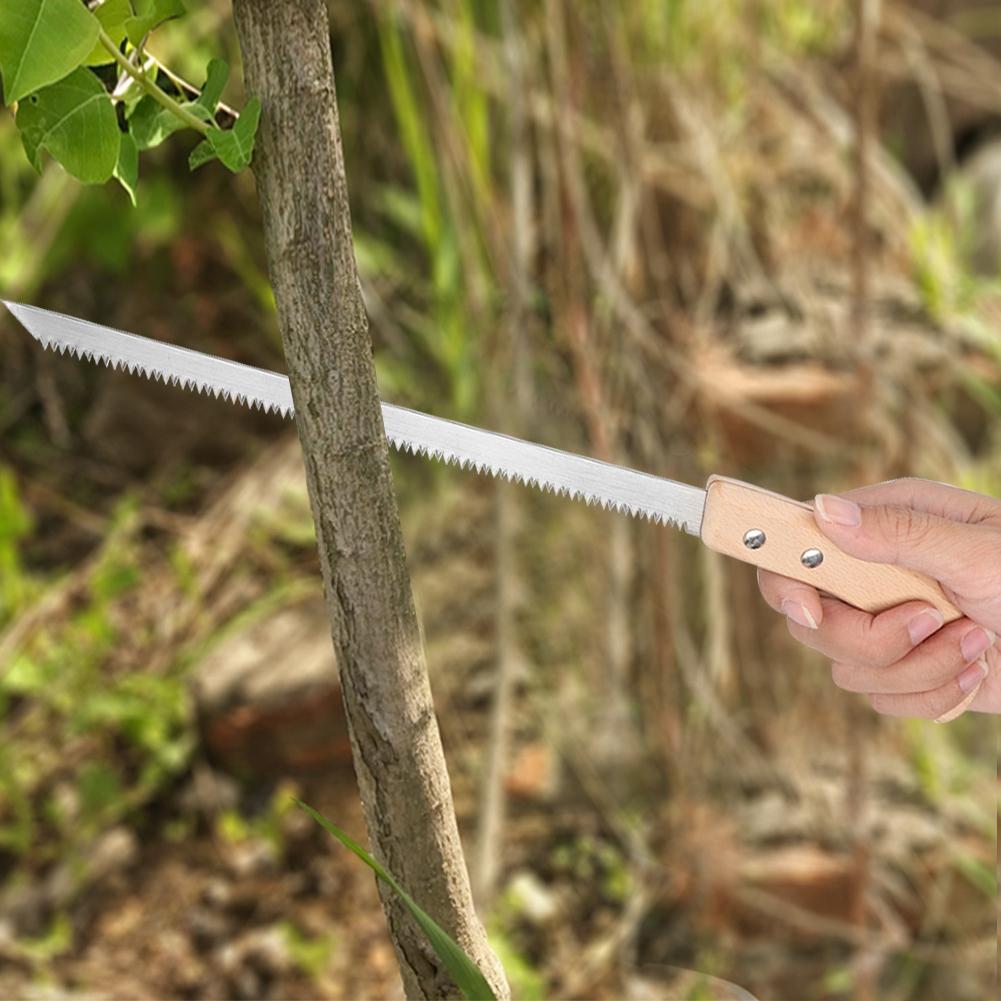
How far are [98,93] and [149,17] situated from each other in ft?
0.10

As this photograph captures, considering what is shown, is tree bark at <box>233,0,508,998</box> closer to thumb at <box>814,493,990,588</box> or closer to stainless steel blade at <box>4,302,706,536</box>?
stainless steel blade at <box>4,302,706,536</box>

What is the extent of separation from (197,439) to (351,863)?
0.72 metres

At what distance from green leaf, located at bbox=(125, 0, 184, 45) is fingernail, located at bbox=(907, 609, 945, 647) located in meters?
0.50

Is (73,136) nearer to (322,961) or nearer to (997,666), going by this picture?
(997,666)

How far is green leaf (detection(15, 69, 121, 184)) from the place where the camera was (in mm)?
429

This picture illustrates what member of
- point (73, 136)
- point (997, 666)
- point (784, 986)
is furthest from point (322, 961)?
point (73, 136)

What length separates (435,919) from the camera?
1.77 ft

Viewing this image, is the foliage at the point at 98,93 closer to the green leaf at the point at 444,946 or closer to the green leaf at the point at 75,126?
the green leaf at the point at 75,126

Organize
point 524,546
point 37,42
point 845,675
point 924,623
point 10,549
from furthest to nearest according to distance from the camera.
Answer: point 524,546 < point 10,549 < point 845,675 < point 924,623 < point 37,42

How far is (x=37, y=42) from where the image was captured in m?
0.38

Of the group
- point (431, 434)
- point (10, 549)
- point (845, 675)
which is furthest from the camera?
point (10, 549)

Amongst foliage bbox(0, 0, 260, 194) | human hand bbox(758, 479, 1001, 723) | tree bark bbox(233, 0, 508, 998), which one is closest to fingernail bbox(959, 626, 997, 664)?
human hand bbox(758, 479, 1001, 723)

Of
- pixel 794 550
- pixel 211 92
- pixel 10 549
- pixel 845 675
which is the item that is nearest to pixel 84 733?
pixel 10 549

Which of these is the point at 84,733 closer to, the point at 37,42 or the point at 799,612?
the point at 799,612
